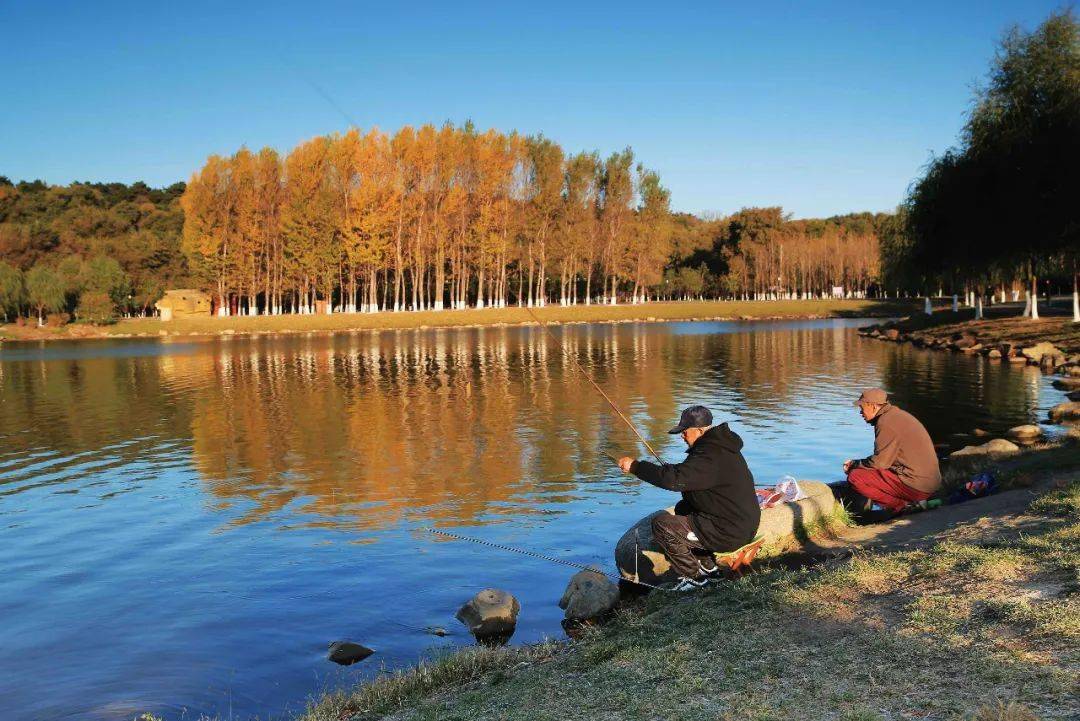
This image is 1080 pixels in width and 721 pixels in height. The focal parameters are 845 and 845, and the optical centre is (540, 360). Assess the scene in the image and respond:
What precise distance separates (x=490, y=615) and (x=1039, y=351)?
36769 millimetres

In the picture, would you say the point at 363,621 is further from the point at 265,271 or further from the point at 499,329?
the point at 265,271

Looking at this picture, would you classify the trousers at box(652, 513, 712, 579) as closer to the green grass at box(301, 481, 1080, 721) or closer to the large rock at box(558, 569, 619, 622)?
the green grass at box(301, 481, 1080, 721)

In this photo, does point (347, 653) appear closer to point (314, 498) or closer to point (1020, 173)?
point (314, 498)

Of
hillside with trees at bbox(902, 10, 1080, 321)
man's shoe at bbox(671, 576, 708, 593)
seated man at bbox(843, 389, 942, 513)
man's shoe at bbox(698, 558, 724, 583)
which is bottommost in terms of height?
man's shoe at bbox(671, 576, 708, 593)

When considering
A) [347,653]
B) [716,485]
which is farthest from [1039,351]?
[347,653]

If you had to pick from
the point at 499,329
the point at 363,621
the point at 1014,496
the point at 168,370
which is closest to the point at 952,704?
the point at 363,621

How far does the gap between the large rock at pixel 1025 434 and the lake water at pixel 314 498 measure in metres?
1.40

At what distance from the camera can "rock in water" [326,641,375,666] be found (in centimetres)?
839

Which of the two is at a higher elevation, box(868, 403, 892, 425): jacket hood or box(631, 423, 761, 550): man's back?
box(868, 403, 892, 425): jacket hood

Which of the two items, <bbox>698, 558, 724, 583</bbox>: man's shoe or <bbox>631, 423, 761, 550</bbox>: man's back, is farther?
<bbox>698, 558, 724, 583</bbox>: man's shoe

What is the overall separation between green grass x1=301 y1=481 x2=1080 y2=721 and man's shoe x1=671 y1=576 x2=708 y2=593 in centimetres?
42

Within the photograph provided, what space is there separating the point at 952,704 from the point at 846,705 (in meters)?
0.58

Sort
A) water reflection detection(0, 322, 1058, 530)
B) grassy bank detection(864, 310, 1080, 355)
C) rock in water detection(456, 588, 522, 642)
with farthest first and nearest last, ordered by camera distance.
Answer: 1. grassy bank detection(864, 310, 1080, 355)
2. water reflection detection(0, 322, 1058, 530)
3. rock in water detection(456, 588, 522, 642)

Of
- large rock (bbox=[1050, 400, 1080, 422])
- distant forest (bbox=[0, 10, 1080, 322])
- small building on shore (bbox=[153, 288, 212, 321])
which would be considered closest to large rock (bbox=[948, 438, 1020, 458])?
large rock (bbox=[1050, 400, 1080, 422])
